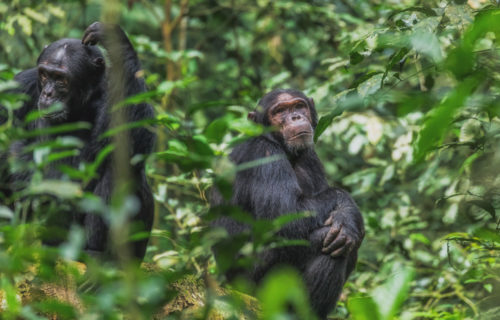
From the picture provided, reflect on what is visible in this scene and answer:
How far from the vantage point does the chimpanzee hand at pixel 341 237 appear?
15.0 feet

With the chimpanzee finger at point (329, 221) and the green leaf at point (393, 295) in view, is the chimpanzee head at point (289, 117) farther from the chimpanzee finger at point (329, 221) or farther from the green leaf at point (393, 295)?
the green leaf at point (393, 295)

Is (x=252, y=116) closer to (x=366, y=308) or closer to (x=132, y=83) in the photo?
(x=132, y=83)

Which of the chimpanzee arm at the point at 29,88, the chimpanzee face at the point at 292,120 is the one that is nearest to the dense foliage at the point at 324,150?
the chimpanzee arm at the point at 29,88

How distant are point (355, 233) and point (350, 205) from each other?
0.26m

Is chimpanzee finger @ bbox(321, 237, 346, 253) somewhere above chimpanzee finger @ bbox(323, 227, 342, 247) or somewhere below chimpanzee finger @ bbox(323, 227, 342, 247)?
below

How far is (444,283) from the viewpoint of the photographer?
18.5 feet

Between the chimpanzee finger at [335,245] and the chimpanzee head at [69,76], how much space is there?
2.14 m

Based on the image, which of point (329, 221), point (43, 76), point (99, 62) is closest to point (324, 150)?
point (329, 221)

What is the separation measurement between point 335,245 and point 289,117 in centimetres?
114

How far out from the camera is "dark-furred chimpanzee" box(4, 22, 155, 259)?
4621 mm

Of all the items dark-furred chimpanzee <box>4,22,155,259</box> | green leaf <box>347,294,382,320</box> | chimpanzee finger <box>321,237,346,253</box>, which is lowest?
chimpanzee finger <box>321,237,346,253</box>

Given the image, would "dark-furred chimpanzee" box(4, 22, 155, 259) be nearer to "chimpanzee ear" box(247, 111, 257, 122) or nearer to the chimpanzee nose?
the chimpanzee nose

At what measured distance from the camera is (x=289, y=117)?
5.10 metres

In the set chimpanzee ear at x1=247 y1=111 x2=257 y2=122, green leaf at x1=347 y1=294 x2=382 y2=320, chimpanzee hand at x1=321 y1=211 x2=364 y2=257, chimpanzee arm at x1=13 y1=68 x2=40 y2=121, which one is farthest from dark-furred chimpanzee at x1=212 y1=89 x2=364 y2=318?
green leaf at x1=347 y1=294 x2=382 y2=320
